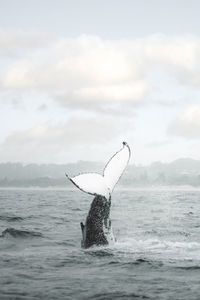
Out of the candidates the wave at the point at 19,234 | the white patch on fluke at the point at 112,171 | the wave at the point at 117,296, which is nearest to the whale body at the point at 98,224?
the white patch on fluke at the point at 112,171

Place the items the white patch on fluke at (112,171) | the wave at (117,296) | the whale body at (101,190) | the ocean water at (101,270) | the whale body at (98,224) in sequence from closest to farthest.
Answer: the wave at (117,296) < the ocean water at (101,270) < the whale body at (101,190) < the white patch on fluke at (112,171) < the whale body at (98,224)

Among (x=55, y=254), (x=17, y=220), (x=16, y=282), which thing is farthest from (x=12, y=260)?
(x=17, y=220)

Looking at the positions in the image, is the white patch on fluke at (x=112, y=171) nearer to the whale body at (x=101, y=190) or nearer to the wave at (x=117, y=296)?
the whale body at (x=101, y=190)

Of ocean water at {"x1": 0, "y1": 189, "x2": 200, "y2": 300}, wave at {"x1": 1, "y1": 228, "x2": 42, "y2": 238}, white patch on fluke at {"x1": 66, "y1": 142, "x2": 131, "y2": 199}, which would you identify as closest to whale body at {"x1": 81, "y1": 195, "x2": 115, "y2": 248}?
ocean water at {"x1": 0, "y1": 189, "x2": 200, "y2": 300}

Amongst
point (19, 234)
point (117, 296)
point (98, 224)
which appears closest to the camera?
point (117, 296)

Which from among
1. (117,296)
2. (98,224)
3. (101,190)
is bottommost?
(117,296)

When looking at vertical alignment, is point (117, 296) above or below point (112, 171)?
below

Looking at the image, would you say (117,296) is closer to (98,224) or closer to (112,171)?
(112,171)

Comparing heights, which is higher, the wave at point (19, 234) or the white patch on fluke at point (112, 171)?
the white patch on fluke at point (112, 171)

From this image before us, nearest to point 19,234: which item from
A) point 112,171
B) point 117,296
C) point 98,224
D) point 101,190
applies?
point 98,224

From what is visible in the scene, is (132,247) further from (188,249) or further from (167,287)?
(167,287)

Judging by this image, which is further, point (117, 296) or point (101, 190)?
point (101, 190)

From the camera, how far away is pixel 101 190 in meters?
9.36

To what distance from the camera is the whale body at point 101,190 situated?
8883 millimetres
